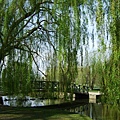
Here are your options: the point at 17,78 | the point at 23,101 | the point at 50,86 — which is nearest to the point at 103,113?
the point at 23,101

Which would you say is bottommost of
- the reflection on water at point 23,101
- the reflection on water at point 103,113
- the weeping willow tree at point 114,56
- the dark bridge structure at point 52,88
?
the reflection on water at point 103,113

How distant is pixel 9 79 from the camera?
7.78 metres

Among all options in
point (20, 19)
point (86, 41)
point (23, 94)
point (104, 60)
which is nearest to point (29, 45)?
point (20, 19)

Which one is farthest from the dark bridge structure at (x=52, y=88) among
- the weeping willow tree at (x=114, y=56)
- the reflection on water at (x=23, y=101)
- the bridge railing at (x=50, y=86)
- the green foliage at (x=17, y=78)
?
the weeping willow tree at (x=114, y=56)

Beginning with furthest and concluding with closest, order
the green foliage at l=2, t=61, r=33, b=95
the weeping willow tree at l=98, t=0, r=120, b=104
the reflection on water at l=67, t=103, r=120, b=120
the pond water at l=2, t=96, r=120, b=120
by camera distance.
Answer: the pond water at l=2, t=96, r=120, b=120 → the reflection on water at l=67, t=103, r=120, b=120 → the green foliage at l=2, t=61, r=33, b=95 → the weeping willow tree at l=98, t=0, r=120, b=104

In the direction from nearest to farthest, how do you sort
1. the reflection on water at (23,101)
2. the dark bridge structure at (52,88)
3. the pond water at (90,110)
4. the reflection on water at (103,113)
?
the dark bridge structure at (52,88) < the reflection on water at (103,113) < the reflection on water at (23,101) < the pond water at (90,110)

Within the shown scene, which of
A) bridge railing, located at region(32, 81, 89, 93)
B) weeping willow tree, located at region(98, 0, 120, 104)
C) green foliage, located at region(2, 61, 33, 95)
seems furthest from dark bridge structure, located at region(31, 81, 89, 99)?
weeping willow tree, located at region(98, 0, 120, 104)

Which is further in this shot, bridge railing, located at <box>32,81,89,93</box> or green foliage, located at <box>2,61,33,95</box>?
green foliage, located at <box>2,61,33,95</box>

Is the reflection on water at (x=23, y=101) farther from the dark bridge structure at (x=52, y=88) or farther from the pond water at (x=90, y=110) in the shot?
the dark bridge structure at (x=52, y=88)

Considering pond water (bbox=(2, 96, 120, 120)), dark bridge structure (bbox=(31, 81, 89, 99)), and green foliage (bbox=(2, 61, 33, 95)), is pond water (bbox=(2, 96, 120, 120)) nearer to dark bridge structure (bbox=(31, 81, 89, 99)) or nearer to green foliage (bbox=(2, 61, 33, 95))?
dark bridge structure (bbox=(31, 81, 89, 99))

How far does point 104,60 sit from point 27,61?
2.74 meters

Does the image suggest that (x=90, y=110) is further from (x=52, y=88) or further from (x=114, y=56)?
(x=114, y=56)

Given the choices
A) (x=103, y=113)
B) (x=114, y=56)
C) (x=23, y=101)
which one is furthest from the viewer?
(x=103, y=113)

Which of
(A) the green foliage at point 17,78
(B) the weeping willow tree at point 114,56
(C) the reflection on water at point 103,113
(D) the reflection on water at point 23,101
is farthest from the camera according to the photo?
(D) the reflection on water at point 23,101
